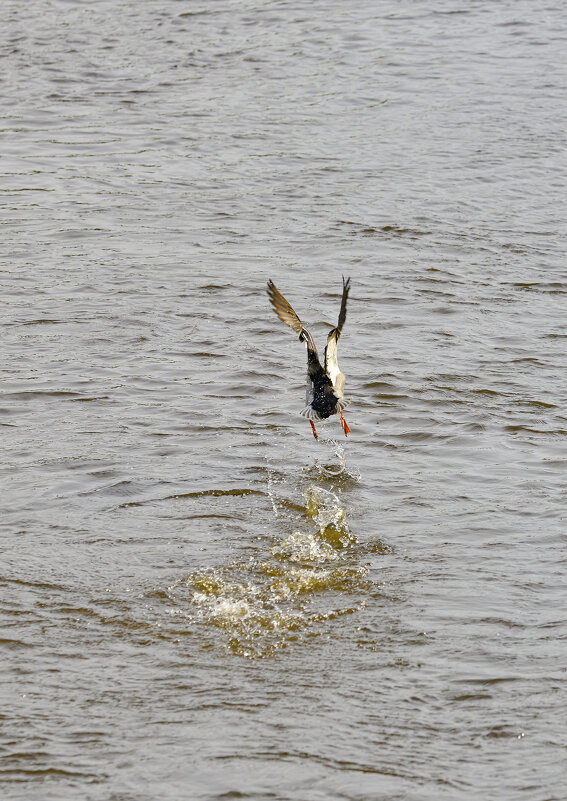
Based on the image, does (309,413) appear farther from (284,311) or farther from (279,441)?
(284,311)

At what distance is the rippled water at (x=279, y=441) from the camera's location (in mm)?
5082

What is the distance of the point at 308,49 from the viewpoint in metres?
19.0

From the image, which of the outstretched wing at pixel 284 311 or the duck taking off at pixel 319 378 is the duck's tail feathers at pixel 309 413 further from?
the outstretched wing at pixel 284 311

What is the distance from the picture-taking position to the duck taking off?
7.91 m

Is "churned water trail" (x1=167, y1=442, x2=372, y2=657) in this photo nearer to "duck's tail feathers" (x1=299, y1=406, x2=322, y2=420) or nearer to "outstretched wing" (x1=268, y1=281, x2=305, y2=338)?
"duck's tail feathers" (x1=299, y1=406, x2=322, y2=420)

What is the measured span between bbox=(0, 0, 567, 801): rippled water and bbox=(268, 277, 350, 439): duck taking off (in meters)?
0.36

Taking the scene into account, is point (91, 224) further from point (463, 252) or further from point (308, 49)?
point (308, 49)

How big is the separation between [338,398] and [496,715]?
312cm

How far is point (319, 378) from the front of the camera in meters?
8.12

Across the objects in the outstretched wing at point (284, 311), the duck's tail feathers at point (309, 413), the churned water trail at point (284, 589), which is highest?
the outstretched wing at point (284, 311)

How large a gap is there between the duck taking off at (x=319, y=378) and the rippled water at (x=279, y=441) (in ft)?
1.17

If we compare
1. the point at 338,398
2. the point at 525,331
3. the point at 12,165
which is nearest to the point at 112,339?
the point at 338,398

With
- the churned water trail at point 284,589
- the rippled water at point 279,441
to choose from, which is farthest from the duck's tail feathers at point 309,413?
the churned water trail at point 284,589

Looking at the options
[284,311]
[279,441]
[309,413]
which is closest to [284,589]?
[309,413]
